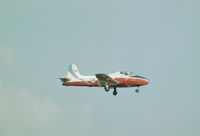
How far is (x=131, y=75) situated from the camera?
43906 millimetres

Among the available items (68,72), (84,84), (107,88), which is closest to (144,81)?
(107,88)

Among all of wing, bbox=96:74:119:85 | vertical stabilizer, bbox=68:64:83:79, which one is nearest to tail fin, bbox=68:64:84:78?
vertical stabilizer, bbox=68:64:83:79

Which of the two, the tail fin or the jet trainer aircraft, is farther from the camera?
the tail fin

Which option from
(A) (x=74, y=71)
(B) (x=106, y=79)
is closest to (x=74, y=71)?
(A) (x=74, y=71)

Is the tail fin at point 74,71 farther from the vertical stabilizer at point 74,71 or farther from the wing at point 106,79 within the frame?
the wing at point 106,79

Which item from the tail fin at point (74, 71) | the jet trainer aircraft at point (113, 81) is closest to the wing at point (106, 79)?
the jet trainer aircraft at point (113, 81)

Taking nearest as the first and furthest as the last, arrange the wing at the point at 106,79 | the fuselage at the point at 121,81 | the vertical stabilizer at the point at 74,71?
the wing at the point at 106,79
the fuselage at the point at 121,81
the vertical stabilizer at the point at 74,71

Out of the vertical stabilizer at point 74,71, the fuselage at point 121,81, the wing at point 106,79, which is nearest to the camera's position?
the wing at point 106,79

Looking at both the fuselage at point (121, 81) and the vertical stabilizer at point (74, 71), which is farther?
the vertical stabilizer at point (74, 71)

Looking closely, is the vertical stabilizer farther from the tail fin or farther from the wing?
the wing

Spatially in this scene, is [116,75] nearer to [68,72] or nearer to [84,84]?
[84,84]

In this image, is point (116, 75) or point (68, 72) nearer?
point (116, 75)

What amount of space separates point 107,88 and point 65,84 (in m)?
6.08

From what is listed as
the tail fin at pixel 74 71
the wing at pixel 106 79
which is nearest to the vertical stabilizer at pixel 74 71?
the tail fin at pixel 74 71
